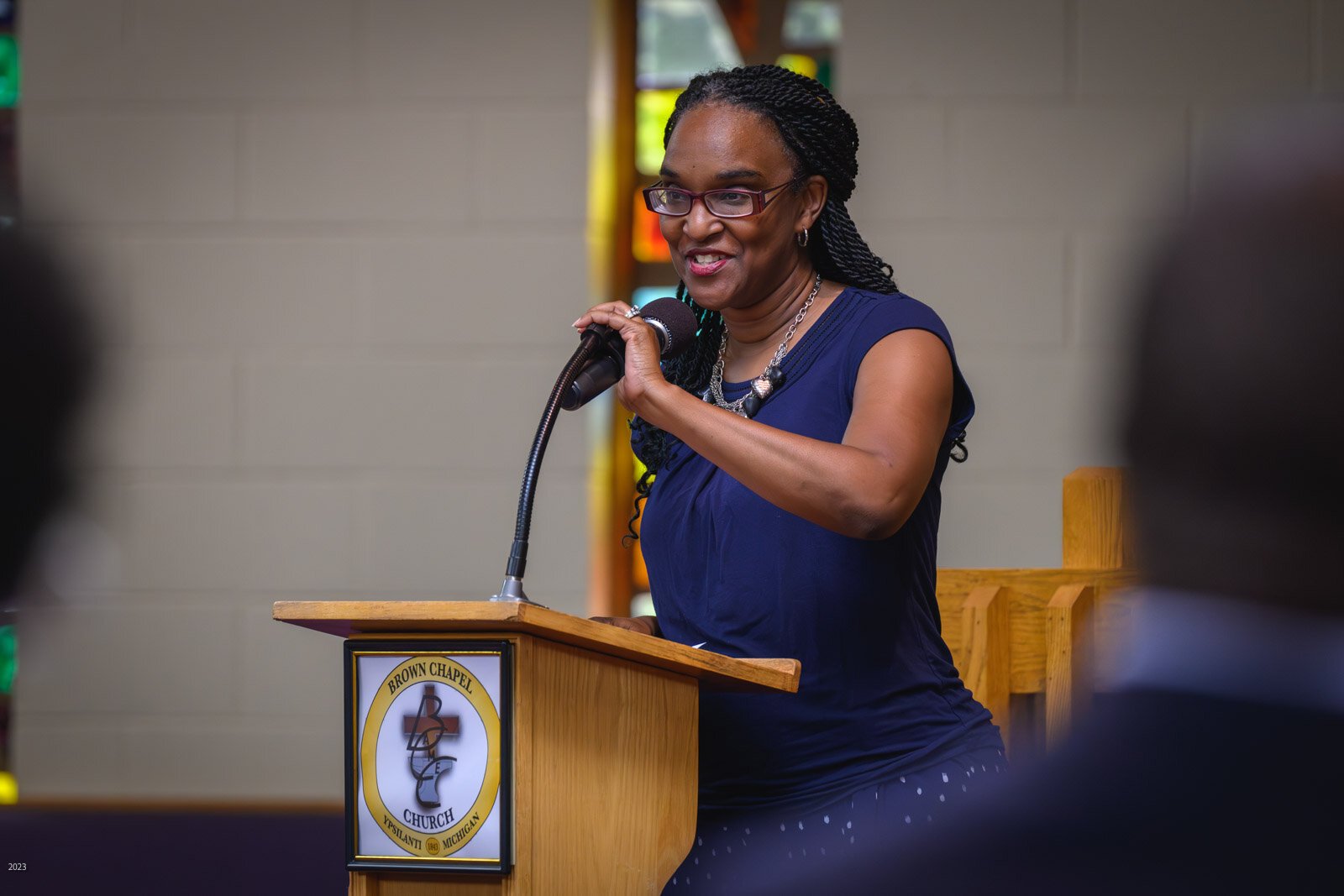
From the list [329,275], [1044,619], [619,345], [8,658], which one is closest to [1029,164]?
[1044,619]

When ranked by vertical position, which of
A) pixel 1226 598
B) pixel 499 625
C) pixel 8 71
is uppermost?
pixel 8 71

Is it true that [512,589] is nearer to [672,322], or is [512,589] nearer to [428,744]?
[428,744]

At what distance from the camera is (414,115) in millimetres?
3123

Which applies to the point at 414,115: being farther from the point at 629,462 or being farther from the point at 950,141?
the point at 950,141

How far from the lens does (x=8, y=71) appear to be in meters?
3.23

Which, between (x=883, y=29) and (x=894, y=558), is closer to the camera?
(x=894, y=558)

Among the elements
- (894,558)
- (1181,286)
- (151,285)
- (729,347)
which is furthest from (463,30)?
(1181,286)

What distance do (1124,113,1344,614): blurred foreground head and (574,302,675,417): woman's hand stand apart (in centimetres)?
84

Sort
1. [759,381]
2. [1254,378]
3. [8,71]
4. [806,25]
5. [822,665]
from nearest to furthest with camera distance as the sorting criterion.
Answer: [1254,378] < [822,665] < [759,381] < [806,25] < [8,71]

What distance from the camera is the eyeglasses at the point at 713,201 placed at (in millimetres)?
1488

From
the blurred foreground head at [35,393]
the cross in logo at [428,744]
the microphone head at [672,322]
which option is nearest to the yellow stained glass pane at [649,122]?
the blurred foreground head at [35,393]

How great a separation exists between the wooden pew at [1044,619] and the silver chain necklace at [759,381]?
0.49 metres

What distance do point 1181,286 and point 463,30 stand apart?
2.91 m

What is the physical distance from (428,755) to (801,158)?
0.79 meters
